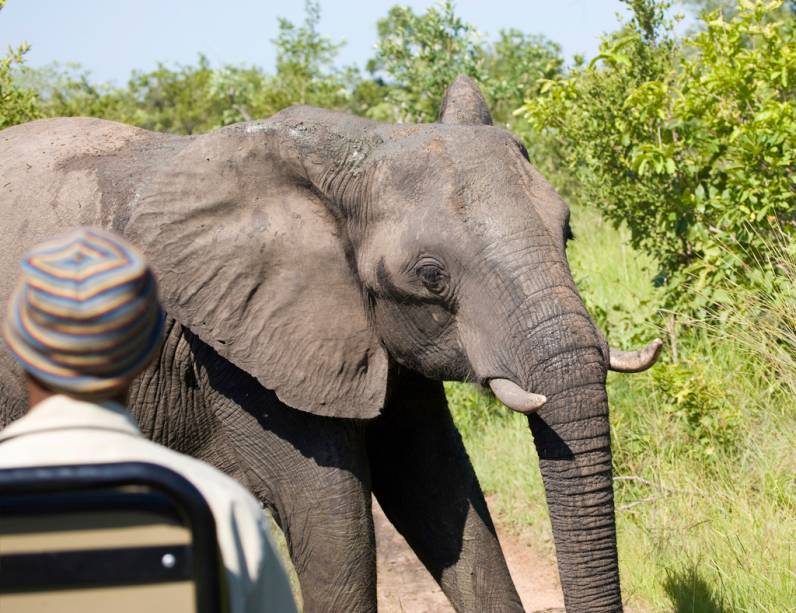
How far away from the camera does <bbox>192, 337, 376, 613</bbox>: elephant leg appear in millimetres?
3965

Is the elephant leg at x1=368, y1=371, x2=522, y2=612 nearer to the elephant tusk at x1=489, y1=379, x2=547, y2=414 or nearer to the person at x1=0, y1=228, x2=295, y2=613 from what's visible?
the elephant tusk at x1=489, y1=379, x2=547, y2=414

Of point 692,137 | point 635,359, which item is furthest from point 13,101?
point 635,359

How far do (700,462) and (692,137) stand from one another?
5.80 ft

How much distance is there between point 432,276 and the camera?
3.72 m

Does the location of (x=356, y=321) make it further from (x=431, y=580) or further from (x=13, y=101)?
(x=13, y=101)

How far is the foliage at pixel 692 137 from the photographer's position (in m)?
6.30

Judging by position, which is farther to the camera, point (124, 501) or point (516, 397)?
point (516, 397)

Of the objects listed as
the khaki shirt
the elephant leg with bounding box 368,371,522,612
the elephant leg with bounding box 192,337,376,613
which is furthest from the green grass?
the khaki shirt

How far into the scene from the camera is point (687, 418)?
5969mm

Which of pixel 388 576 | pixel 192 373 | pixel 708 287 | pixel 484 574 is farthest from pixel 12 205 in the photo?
pixel 708 287

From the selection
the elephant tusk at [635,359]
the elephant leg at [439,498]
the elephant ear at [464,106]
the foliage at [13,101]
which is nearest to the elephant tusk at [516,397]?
the elephant tusk at [635,359]

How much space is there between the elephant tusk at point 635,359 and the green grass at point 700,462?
137cm

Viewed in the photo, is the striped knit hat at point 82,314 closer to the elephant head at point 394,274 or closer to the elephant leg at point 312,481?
the elephant head at point 394,274

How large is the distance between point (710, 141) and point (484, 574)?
10.4 ft
